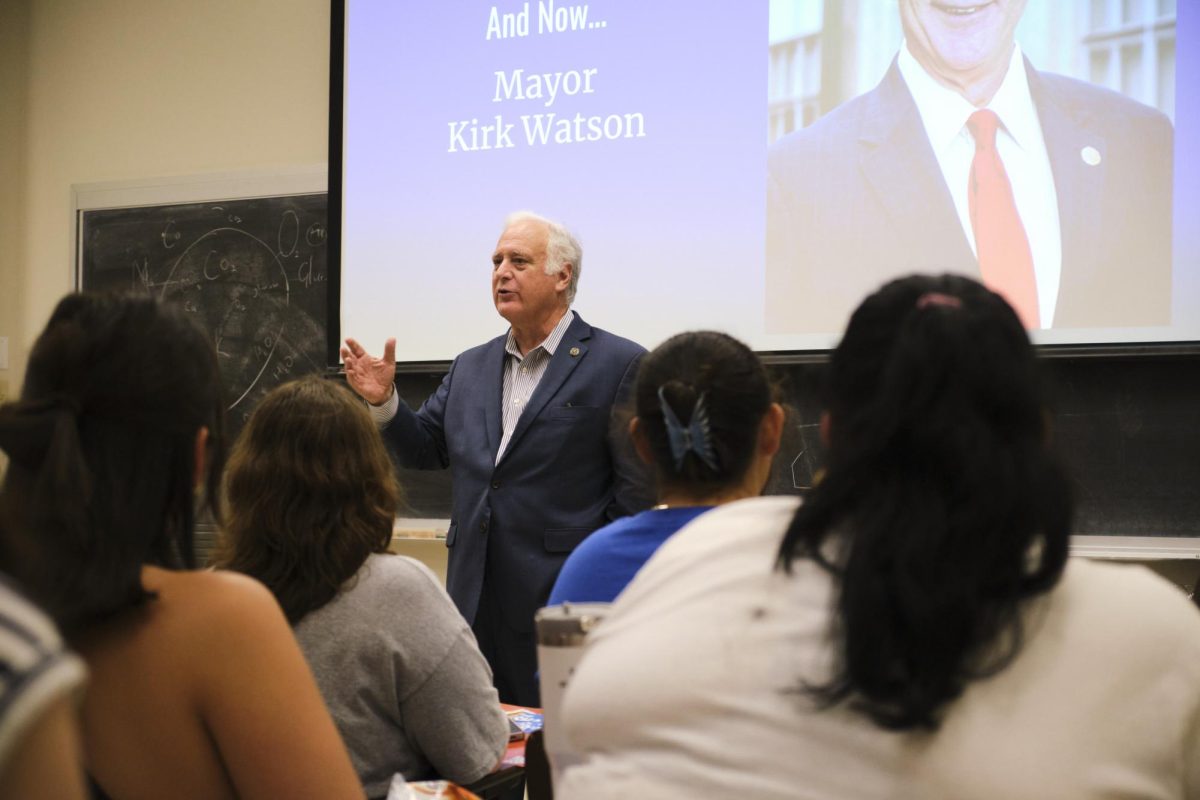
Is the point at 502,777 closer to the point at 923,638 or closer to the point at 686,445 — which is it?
the point at 686,445

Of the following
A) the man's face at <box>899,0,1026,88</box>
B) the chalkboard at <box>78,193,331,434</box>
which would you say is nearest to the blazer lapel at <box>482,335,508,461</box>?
the chalkboard at <box>78,193,331,434</box>

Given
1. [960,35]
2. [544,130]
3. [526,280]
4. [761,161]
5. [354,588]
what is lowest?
[354,588]

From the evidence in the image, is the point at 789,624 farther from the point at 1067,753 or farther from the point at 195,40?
the point at 195,40

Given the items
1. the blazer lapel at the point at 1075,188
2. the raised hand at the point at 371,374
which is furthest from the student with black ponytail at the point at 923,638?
the blazer lapel at the point at 1075,188

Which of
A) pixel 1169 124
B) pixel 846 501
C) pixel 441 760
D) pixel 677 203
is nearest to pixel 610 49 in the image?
pixel 677 203

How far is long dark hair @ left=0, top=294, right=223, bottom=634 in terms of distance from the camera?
1094 millimetres

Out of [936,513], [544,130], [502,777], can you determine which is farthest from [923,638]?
[544,130]

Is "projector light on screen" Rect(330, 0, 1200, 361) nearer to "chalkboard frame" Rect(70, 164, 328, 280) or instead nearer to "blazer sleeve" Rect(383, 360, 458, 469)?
"chalkboard frame" Rect(70, 164, 328, 280)

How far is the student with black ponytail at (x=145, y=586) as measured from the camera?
1.10 m

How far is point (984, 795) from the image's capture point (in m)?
0.87

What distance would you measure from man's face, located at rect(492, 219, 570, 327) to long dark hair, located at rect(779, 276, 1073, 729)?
2.24 metres

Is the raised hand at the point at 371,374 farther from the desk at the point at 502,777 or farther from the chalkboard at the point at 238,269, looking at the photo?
the chalkboard at the point at 238,269

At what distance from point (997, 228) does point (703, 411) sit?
2.34m

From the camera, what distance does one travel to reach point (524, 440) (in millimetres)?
3059
